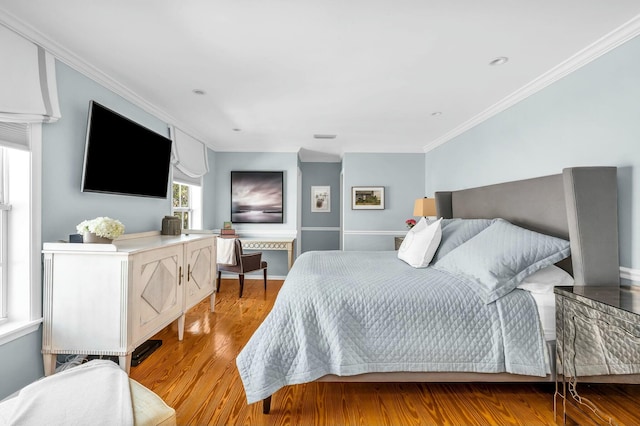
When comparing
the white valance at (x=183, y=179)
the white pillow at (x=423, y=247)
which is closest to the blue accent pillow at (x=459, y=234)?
the white pillow at (x=423, y=247)

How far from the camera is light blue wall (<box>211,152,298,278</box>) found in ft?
17.7

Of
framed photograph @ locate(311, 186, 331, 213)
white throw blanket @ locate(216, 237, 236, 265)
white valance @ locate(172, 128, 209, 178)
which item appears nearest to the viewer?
white valance @ locate(172, 128, 209, 178)

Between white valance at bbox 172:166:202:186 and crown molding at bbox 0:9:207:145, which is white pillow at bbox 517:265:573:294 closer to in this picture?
crown molding at bbox 0:9:207:145

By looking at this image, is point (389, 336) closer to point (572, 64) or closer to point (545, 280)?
point (545, 280)

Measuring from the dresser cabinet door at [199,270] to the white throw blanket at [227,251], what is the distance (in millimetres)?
660

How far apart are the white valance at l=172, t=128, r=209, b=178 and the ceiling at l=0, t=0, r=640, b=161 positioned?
42 centimetres

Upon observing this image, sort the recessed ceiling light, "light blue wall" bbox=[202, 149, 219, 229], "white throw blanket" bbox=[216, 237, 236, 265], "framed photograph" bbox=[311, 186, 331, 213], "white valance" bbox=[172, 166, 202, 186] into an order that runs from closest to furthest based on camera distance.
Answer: the recessed ceiling light, "white valance" bbox=[172, 166, 202, 186], "white throw blanket" bbox=[216, 237, 236, 265], "light blue wall" bbox=[202, 149, 219, 229], "framed photograph" bbox=[311, 186, 331, 213]

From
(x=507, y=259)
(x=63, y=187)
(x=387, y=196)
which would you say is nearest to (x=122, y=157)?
(x=63, y=187)

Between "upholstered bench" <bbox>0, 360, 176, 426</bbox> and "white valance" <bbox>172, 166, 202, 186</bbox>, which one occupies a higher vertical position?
"white valance" <bbox>172, 166, 202, 186</bbox>

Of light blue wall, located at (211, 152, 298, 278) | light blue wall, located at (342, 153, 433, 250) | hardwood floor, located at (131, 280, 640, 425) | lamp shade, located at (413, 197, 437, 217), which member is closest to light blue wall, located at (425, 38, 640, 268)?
lamp shade, located at (413, 197, 437, 217)

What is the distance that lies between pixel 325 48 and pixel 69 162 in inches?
79.4

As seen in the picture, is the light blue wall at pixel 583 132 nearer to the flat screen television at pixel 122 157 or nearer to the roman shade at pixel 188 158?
the flat screen television at pixel 122 157

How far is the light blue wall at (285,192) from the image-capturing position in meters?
5.39

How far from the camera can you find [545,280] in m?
1.93
